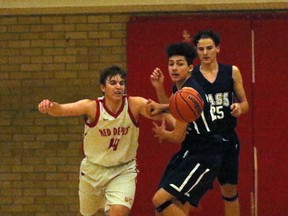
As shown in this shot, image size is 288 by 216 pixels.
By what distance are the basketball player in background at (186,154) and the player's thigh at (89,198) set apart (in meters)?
0.69

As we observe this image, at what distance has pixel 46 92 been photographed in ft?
31.5

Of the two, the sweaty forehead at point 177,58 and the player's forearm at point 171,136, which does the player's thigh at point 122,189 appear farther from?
the sweaty forehead at point 177,58

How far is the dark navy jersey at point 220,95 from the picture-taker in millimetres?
7383

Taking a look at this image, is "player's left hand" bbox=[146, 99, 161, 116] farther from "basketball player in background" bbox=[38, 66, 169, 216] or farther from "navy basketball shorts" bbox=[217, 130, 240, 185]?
Answer: "navy basketball shorts" bbox=[217, 130, 240, 185]

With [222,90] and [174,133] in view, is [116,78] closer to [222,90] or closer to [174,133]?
[174,133]

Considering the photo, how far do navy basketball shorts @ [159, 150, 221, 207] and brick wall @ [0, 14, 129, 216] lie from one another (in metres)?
2.73

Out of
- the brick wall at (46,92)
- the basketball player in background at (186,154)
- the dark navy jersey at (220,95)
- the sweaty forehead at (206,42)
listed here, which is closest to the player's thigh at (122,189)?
the basketball player in background at (186,154)

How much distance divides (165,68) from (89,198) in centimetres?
251

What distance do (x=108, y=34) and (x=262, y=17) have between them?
6.23ft

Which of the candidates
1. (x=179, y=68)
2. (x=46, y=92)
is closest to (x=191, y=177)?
(x=179, y=68)

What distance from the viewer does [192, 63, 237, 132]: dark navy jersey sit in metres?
7.38

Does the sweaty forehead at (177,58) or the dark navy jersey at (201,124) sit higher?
the sweaty forehead at (177,58)

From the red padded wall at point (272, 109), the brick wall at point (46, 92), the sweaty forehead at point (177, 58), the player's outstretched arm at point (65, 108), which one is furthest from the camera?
the brick wall at point (46, 92)

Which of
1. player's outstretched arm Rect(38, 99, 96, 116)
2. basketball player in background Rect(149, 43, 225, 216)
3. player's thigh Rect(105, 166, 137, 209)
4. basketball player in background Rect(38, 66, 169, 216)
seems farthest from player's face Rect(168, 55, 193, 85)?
player's thigh Rect(105, 166, 137, 209)
